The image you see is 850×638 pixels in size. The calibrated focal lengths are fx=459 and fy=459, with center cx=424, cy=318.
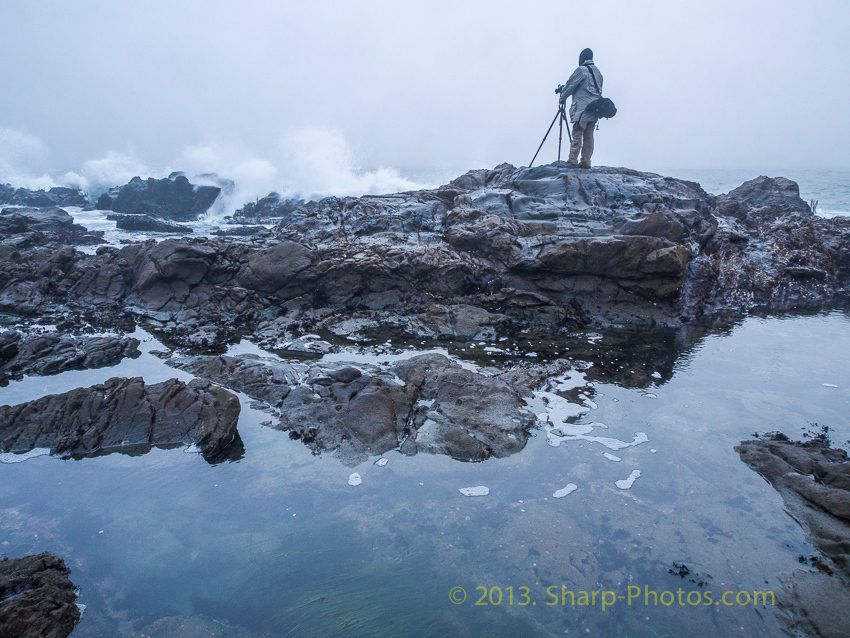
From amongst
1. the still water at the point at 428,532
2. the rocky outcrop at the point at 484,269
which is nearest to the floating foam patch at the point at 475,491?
the still water at the point at 428,532

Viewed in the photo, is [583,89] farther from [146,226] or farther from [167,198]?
[167,198]

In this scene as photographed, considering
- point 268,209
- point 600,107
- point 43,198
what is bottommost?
point 268,209

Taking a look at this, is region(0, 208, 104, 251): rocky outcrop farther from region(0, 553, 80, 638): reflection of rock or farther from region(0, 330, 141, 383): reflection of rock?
region(0, 553, 80, 638): reflection of rock

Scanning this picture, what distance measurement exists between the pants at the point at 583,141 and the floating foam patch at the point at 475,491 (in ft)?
34.9

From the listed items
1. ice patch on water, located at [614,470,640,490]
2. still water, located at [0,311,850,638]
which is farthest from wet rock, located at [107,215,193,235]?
ice patch on water, located at [614,470,640,490]

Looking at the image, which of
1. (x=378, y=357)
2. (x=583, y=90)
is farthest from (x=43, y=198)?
(x=583, y=90)

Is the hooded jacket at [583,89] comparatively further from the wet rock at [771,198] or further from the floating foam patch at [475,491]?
the floating foam patch at [475,491]

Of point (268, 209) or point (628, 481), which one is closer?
point (628, 481)

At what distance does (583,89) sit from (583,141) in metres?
1.65

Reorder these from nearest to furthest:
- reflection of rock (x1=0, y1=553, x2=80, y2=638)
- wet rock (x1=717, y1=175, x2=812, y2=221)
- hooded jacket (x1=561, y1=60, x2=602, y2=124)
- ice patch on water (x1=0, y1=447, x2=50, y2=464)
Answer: reflection of rock (x1=0, y1=553, x2=80, y2=638), ice patch on water (x1=0, y1=447, x2=50, y2=464), hooded jacket (x1=561, y1=60, x2=602, y2=124), wet rock (x1=717, y1=175, x2=812, y2=221)

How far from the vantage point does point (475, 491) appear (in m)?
4.66

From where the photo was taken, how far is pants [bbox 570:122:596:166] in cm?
1220

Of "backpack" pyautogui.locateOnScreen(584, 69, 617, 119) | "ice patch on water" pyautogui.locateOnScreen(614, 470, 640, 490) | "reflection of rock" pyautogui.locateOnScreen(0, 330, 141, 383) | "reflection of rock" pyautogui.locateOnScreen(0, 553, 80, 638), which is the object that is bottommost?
"reflection of rock" pyautogui.locateOnScreen(0, 553, 80, 638)

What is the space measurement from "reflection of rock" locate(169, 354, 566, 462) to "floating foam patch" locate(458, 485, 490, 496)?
1.64 feet
